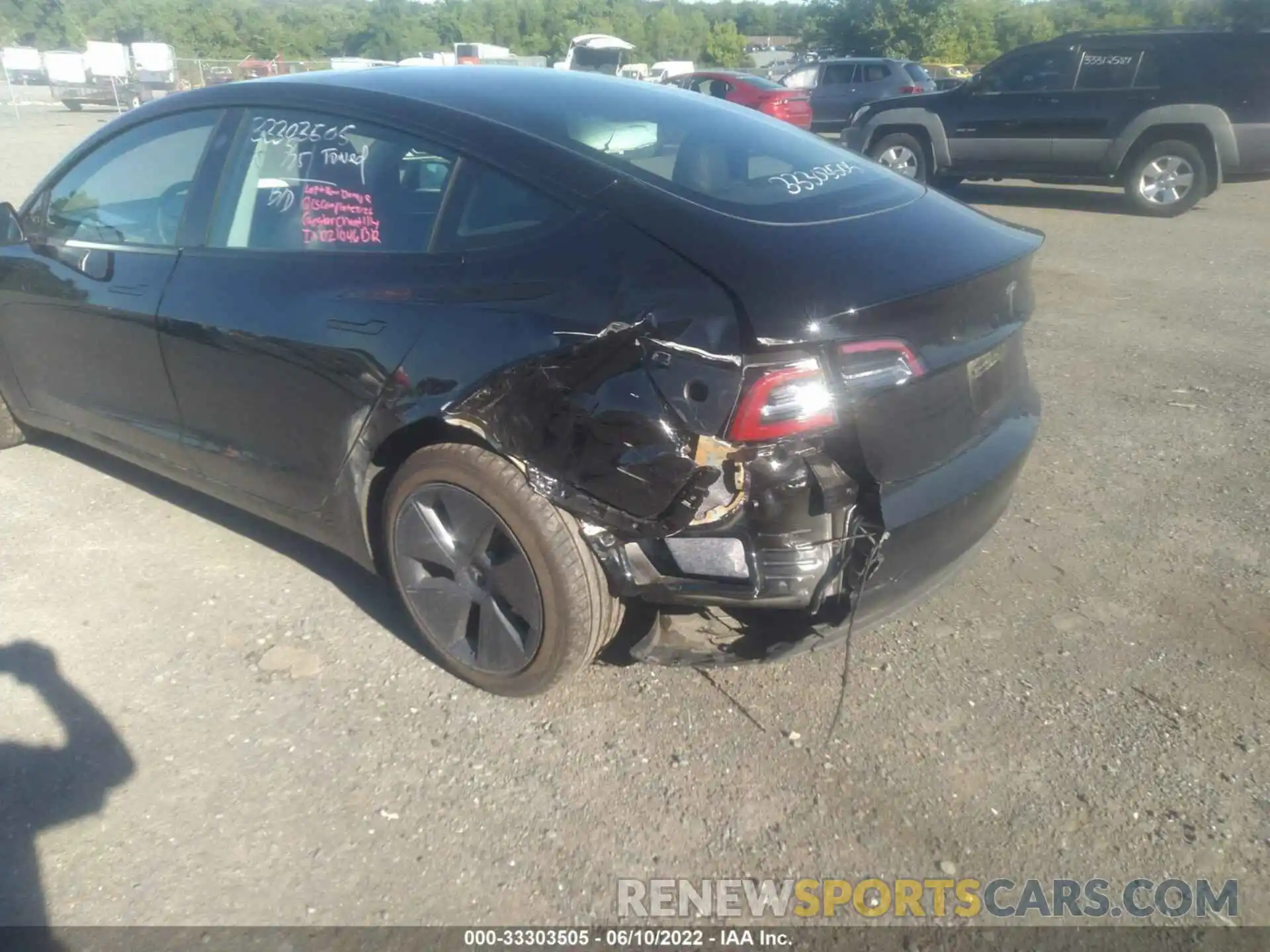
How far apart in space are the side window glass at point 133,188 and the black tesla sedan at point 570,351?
35mm

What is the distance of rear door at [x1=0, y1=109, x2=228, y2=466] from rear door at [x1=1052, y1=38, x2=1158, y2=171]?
33.7 feet

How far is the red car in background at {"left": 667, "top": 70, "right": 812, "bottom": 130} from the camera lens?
17.2 meters

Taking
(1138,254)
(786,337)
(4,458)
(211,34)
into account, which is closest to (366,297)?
(786,337)

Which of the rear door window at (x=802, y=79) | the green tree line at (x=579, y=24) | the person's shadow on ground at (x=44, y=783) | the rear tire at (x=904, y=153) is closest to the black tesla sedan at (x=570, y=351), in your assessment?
the person's shadow on ground at (x=44, y=783)

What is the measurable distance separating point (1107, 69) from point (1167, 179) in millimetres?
1375

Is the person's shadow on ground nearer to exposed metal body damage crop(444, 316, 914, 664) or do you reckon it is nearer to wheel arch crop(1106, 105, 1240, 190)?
exposed metal body damage crop(444, 316, 914, 664)

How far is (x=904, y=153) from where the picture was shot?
12523 millimetres

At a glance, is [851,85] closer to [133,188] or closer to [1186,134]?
[1186,134]

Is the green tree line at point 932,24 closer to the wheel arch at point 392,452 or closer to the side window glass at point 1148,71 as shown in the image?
the side window glass at point 1148,71

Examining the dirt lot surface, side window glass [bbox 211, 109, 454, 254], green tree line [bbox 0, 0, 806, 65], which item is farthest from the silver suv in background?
green tree line [bbox 0, 0, 806, 65]

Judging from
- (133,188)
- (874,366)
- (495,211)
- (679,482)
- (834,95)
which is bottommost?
(834,95)

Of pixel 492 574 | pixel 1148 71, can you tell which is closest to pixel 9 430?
pixel 492 574

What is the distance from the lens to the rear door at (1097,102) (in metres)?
10.8

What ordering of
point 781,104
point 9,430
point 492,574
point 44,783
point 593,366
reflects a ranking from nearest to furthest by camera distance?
point 593,366 → point 44,783 → point 492,574 → point 9,430 → point 781,104
